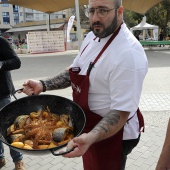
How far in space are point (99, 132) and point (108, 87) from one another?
1.05 ft

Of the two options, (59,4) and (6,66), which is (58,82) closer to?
(6,66)

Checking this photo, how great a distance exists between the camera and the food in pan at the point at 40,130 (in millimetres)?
1383

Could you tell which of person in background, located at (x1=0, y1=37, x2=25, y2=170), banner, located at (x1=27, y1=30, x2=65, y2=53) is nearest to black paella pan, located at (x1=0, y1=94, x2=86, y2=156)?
person in background, located at (x1=0, y1=37, x2=25, y2=170)

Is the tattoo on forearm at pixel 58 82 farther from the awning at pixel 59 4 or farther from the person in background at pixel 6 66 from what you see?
the awning at pixel 59 4

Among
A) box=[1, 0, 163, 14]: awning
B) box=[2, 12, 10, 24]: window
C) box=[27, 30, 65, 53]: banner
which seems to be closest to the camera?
box=[27, 30, 65, 53]: banner

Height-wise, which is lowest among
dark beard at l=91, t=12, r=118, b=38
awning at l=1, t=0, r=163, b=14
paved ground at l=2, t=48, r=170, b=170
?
paved ground at l=2, t=48, r=170, b=170

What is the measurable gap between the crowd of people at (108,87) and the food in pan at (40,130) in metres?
0.17

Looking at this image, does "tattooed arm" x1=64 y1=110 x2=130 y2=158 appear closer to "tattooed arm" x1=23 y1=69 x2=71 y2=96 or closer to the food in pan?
the food in pan

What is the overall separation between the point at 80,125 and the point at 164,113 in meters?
3.61

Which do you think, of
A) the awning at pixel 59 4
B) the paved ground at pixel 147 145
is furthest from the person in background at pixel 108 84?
the awning at pixel 59 4

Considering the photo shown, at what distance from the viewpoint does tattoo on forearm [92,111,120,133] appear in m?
1.36

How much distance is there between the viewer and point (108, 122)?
139 cm

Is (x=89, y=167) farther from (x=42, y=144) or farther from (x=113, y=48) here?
(x=113, y=48)

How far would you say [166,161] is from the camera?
1290 millimetres
